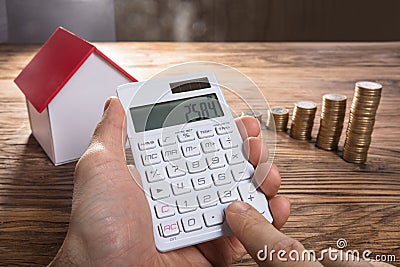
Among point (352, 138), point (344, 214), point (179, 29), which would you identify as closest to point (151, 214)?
point (344, 214)

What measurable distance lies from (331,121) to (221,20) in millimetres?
1221

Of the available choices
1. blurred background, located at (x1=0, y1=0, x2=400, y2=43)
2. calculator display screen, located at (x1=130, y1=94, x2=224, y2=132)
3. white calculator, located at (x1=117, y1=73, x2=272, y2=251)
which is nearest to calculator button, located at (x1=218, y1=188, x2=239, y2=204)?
white calculator, located at (x1=117, y1=73, x2=272, y2=251)

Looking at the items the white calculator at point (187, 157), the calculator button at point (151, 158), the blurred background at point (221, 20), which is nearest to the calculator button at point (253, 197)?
the white calculator at point (187, 157)

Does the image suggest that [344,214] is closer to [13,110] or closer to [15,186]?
[15,186]

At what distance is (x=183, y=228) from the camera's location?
640mm

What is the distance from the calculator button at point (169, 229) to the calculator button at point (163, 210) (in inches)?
0.4

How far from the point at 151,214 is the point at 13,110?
1.79ft

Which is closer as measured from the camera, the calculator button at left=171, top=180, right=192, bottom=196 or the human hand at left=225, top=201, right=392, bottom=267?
the human hand at left=225, top=201, right=392, bottom=267

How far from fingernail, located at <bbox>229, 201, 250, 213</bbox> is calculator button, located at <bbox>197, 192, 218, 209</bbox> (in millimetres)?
26

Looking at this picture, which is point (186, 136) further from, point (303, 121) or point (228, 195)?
point (303, 121)

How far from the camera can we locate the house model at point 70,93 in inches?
34.7

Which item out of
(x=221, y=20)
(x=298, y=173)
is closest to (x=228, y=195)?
(x=298, y=173)

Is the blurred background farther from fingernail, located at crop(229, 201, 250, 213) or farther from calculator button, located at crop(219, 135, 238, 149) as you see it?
fingernail, located at crop(229, 201, 250, 213)

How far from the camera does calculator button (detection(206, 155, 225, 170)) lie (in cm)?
69
